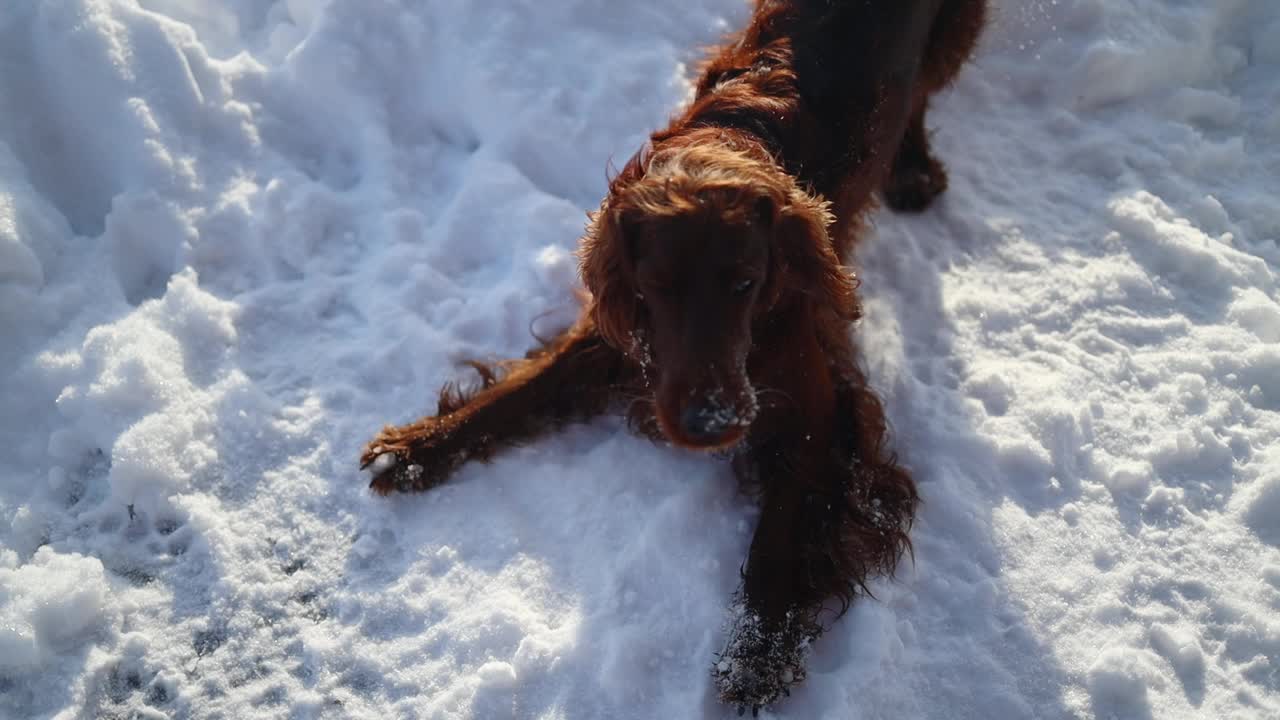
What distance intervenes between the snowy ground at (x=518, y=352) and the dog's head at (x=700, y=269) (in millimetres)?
614

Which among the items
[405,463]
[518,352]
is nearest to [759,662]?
[405,463]

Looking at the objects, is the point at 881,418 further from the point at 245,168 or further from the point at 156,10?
the point at 156,10

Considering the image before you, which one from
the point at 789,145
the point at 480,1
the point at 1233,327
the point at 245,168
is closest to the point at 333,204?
the point at 245,168

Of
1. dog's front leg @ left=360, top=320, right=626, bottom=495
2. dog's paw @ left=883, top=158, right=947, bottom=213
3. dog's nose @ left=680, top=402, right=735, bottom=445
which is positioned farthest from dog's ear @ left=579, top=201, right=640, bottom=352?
dog's paw @ left=883, top=158, right=947, bottom=213

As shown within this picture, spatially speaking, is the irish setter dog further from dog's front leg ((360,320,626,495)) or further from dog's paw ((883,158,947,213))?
dog's paw ((883,158,947,213))

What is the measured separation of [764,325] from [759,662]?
86 centimetres

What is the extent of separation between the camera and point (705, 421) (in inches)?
77.6

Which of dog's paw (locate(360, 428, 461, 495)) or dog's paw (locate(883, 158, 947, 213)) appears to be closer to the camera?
dog's paw (locate(360, 428, 461, 495))

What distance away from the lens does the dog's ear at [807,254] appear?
2.19 meters

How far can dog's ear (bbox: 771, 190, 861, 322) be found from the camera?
2.19m

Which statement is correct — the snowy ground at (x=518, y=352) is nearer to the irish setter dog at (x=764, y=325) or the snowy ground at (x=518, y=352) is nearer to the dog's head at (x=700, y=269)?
the irish setter dog at (x=764, y=325)

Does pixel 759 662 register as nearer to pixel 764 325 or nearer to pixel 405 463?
pixel 764 325

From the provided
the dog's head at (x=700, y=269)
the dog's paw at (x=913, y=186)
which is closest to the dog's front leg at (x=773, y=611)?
the dog's head at (x=700, y=269)

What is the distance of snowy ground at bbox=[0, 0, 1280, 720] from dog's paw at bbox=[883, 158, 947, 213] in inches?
A: 2.8
